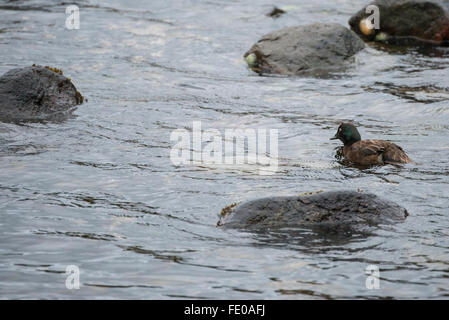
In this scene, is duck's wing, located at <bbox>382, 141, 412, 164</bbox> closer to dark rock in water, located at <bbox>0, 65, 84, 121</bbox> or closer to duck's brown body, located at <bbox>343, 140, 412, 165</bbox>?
duck's brown body, located at <bbox>343, 140, 412, 165</bbox>

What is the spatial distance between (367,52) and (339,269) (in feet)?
31.4

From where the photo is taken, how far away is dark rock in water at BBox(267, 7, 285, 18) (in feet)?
60.1

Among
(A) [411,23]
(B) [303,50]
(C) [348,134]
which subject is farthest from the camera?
(A) [411,23]

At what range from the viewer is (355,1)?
20000 millimetres

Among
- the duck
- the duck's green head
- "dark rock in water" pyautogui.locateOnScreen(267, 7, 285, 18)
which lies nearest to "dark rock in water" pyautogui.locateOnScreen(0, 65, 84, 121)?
the duck's green head

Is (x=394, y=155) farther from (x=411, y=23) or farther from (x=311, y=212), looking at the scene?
(x=411, y=23)

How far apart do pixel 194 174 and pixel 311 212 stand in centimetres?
211

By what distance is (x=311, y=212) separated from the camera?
7051 millimetres

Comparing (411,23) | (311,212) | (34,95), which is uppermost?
(411,23)

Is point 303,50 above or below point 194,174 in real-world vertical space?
above

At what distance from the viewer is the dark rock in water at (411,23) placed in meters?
15.7

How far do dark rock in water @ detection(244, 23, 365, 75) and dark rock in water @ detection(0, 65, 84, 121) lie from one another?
407 centimetres

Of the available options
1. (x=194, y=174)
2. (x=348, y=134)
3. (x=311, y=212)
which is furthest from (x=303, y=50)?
(x=311, y=212)
